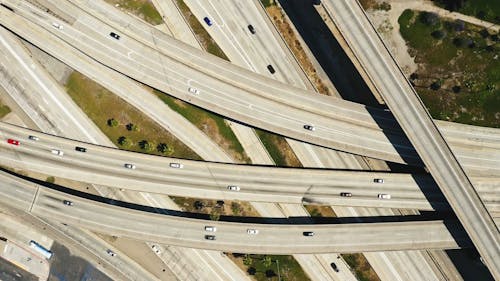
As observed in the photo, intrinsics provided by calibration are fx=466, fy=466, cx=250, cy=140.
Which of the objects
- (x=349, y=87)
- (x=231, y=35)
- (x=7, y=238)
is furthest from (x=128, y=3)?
(x=7, y=238)

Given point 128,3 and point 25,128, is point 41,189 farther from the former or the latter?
point 128,3

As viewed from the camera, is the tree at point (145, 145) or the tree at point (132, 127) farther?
the tree at point (132, 127)

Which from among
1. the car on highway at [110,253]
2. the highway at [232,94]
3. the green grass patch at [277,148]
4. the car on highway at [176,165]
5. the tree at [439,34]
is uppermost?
the tree at [439,34]

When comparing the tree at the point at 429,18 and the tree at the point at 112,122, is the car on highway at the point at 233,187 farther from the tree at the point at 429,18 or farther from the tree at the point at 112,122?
the tree at the point at 429,18

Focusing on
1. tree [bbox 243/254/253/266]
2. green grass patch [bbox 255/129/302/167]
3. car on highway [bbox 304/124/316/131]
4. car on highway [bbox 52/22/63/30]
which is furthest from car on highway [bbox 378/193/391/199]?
car on highway [bbox 52/22/63/30]

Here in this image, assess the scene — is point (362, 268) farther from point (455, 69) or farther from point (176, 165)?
point (455, 69)

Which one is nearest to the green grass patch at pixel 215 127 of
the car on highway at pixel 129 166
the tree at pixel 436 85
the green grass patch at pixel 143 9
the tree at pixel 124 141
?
the tree at pixel 124 141
